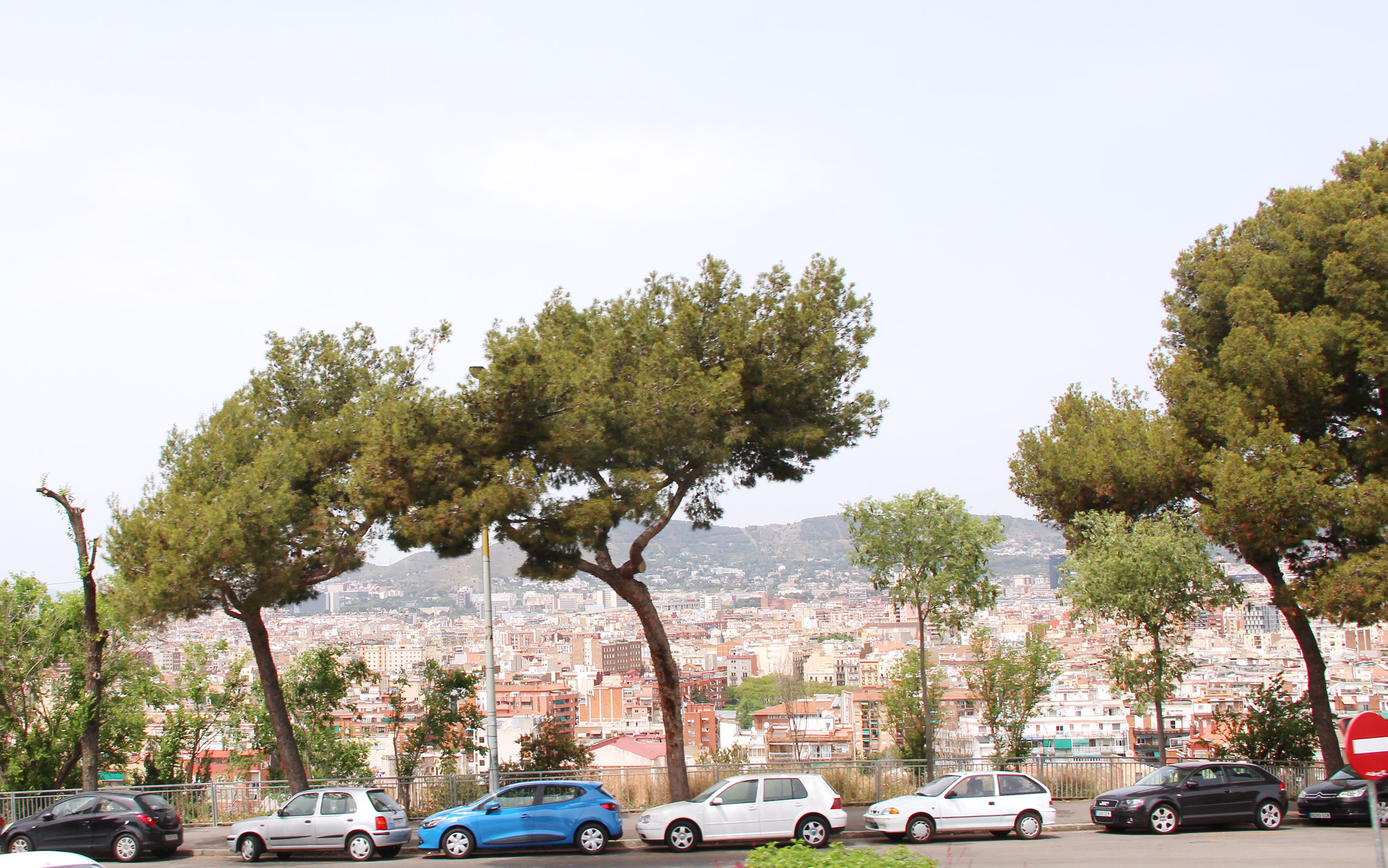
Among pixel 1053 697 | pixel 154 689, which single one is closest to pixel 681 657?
pixel 1053 697

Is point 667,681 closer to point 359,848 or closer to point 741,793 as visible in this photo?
point 741,793

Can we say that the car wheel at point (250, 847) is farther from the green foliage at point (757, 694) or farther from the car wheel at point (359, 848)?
the green foliage at point (757, 694)

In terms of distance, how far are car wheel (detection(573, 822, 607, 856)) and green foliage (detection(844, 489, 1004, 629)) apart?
9489 mm

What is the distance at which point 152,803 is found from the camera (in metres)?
17.6

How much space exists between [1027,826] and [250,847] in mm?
13425

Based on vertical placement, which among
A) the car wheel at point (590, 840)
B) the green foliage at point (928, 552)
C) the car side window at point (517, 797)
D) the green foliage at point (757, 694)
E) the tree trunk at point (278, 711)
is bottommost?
the green foliage at point (757, 694)

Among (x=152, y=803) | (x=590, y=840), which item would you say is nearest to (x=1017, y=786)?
(x=590, y=840)

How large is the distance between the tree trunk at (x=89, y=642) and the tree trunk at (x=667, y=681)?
10.4 metres

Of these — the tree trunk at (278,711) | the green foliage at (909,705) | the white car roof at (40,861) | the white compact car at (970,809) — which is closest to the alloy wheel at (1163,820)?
the white compact car at (970,809)

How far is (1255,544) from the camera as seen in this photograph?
2011cm

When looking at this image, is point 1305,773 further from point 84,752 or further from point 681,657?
point 681,657

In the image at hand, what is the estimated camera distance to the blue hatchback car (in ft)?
54.7

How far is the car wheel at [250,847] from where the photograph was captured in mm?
17000

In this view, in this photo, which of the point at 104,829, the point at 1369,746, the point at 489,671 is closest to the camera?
the point at 1369,746
